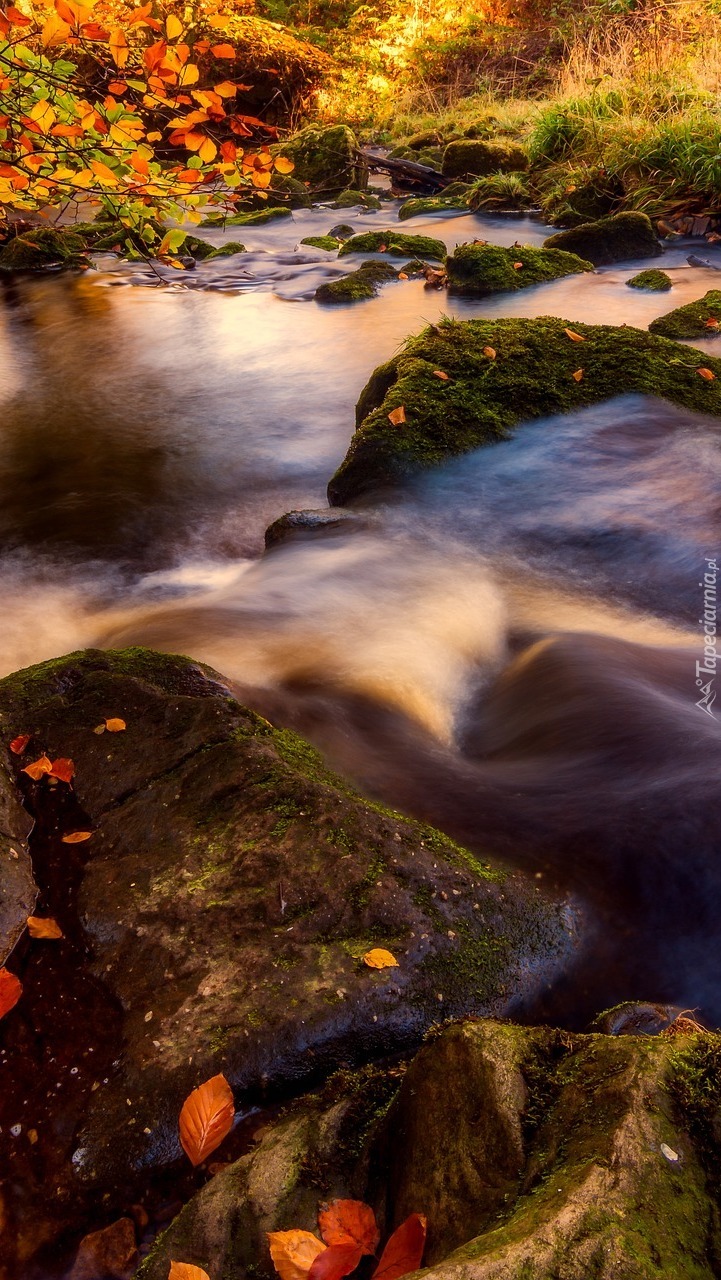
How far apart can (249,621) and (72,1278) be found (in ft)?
9.55

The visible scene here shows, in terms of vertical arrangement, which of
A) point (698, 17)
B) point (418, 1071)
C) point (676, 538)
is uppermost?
point (698, 17)

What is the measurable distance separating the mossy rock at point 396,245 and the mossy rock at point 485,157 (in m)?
4.13

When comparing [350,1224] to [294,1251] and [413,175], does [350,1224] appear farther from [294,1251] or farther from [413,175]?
[413,175]

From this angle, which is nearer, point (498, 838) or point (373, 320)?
point (498, 838)

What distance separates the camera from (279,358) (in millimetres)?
9250

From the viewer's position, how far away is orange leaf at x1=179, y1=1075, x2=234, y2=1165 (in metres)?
1.83

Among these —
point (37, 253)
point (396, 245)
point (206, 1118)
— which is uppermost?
point (37, 253)

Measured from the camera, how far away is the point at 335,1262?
1.41 metres

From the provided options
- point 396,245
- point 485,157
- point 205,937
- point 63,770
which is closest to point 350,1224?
point 205,937

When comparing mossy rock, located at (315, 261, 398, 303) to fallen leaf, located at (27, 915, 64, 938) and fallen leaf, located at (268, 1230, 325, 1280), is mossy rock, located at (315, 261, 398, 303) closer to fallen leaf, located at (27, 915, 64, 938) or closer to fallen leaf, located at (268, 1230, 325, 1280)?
fallen leaf, located at (27, 915, 64, 938)

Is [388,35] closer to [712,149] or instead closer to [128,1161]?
[712,149]

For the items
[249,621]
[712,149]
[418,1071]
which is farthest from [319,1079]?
[712,149]

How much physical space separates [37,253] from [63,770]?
1241 cm

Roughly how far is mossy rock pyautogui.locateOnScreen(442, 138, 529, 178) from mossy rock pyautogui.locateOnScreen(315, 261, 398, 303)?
5.88 metres
